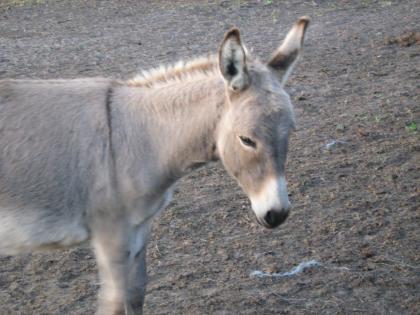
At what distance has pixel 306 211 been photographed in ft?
18.6

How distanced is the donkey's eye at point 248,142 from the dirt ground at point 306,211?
56.5 inches

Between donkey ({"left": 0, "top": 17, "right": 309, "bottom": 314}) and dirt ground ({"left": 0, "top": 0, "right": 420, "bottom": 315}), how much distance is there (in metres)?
0.95

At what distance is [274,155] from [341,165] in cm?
316

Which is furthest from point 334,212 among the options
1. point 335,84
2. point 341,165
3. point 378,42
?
point 378,42

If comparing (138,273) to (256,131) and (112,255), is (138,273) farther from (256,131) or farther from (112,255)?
(256,131)

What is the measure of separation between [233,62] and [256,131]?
1.23ft

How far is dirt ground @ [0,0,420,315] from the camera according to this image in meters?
4.60

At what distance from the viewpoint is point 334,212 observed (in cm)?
564

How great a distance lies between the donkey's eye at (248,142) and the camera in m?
3.45

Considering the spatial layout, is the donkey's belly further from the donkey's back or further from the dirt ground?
the dirt ground

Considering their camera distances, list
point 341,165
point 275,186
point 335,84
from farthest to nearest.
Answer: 1. point 335,84
2. point 341,165
3. point 275,186

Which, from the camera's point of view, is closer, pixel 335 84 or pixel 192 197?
pixel 192 197

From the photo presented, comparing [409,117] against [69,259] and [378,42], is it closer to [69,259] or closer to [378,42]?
[378,42]

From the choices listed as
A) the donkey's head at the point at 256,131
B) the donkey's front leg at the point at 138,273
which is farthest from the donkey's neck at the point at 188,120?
the donkey's front leg at the point at 138,273
